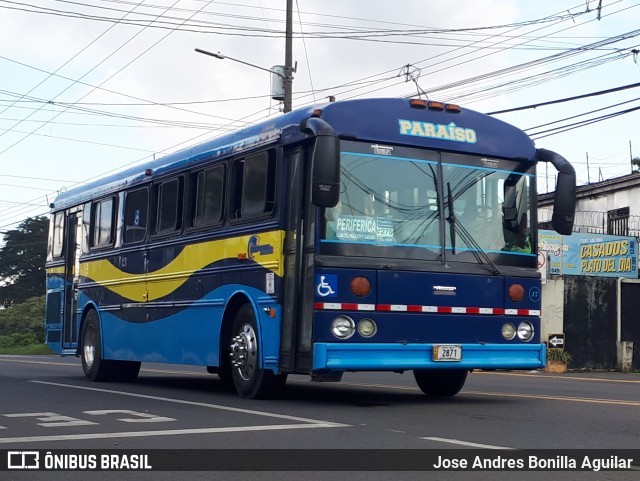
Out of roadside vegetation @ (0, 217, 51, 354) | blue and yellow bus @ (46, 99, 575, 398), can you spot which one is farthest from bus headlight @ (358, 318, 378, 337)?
roadside vegetation @ (0, 217, 51, 354)

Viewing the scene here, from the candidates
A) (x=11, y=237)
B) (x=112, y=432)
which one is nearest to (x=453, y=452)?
(x=112, y=432)

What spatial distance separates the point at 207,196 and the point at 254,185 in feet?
4.80

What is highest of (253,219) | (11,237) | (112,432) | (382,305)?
(11,237)

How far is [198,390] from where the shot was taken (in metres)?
15.6

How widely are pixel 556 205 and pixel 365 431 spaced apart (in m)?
4.68

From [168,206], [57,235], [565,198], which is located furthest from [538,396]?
[57,235]

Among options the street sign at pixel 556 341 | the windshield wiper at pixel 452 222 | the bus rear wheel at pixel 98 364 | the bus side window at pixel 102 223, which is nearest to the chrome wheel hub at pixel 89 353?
the bus rear wheel at pixel 98 364

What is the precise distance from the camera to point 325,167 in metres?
11.2

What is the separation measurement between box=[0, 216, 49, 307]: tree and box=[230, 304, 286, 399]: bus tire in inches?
2999

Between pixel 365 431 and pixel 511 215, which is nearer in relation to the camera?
pixel 365 431

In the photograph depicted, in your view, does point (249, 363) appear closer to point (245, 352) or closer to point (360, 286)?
point (245, 352)

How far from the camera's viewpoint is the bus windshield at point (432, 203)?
11930 mm

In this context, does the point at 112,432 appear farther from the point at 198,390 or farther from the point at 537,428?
the point at 198,390

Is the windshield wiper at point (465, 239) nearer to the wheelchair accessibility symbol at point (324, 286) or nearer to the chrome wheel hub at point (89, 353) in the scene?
the wheelchair accessibility symbol at point (324, 286)
